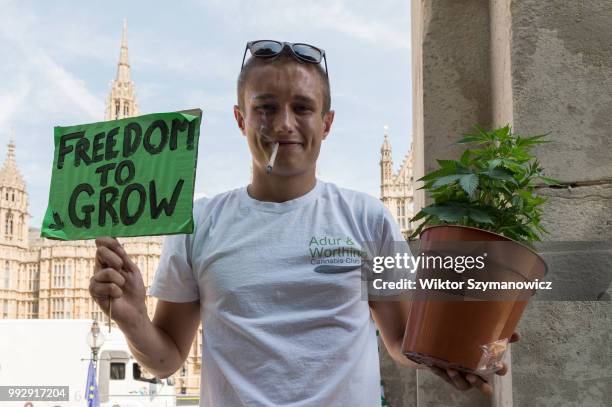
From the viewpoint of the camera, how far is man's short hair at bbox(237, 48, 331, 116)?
3.91 feet

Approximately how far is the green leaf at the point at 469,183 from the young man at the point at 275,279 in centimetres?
22

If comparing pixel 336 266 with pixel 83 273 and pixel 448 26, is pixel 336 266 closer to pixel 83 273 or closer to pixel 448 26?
pixel 448 26

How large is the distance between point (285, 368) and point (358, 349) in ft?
0.40

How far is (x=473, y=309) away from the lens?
97 centimetres

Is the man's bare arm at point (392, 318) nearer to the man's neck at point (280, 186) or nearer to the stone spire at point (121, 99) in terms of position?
the man's neck at point (280, 186)

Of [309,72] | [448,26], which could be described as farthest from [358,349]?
[448,26]

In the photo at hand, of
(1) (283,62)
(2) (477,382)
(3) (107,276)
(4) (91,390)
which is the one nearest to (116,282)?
(3) (107,276)

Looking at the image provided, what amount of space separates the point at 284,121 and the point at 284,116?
14 mm

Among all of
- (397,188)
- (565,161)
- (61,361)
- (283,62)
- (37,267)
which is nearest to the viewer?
(283,62)

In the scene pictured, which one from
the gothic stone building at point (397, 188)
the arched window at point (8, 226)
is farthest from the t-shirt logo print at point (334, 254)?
the arched window at point (8, 226)

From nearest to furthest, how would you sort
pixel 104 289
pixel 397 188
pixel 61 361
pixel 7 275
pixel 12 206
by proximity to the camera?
pixel 104 289 < pixel 61 361 < pixel 397 188 < pixel 12 206 < pixel 7 275

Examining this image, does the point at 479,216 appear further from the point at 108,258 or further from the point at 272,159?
the point at 108,258

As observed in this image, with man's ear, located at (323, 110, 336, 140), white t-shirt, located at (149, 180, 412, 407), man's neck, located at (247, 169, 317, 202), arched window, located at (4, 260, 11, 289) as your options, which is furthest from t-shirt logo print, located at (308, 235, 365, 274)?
arched window, located at (4, 260, 11, 289)

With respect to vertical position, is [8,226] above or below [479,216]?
above
